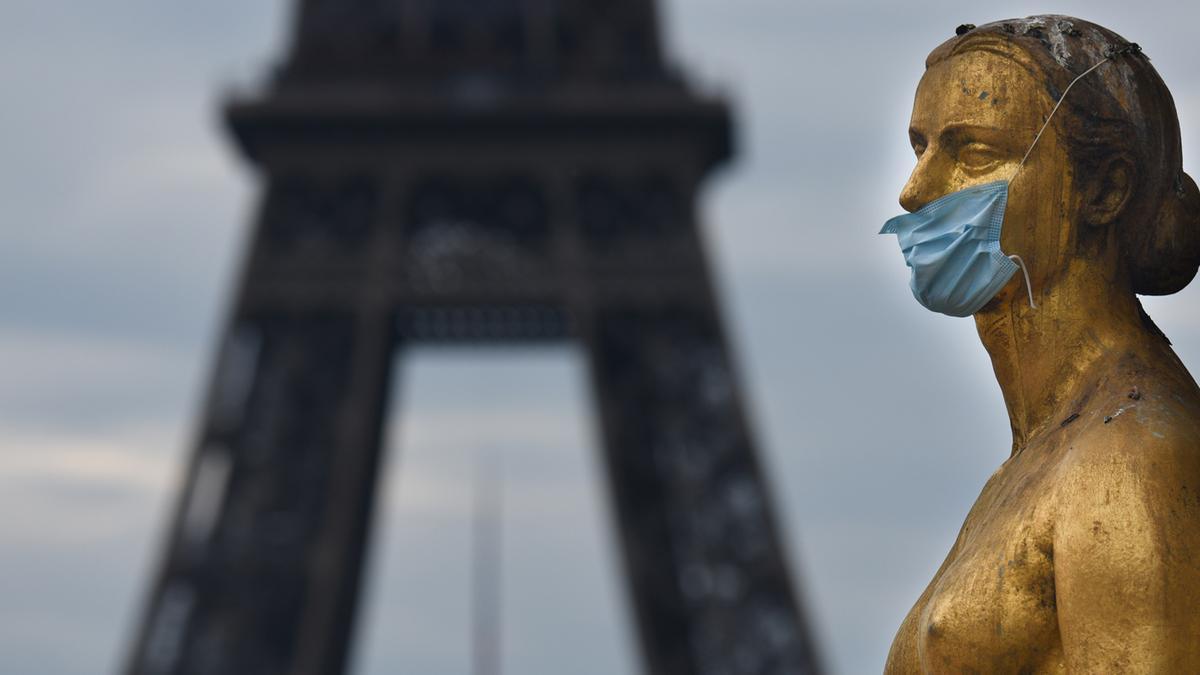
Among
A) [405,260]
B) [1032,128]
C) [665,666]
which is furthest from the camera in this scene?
[405,260]

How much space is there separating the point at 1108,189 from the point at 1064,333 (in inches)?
9.3

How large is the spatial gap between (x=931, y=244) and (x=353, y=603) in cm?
3229

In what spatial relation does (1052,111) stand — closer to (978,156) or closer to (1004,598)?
(978,156)

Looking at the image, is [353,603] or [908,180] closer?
[908,180]

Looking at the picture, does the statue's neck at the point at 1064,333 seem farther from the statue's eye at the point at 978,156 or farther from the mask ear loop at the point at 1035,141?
the statue's eye at the point at 978,156

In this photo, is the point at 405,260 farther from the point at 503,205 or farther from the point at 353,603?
the point at 353,603

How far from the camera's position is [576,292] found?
33188 mm

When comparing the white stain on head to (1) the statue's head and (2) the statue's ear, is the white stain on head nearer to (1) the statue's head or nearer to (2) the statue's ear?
(1) the statue's head

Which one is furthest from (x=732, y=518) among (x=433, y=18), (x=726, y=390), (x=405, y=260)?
(x=433, y=18)

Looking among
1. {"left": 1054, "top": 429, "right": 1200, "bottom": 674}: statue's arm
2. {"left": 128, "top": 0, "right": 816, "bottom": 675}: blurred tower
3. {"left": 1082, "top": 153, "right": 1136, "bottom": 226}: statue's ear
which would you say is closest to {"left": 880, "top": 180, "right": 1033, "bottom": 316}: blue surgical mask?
{"left": 1082, "top": 153, "right": 1136, "bottom": 226}: statue's ear

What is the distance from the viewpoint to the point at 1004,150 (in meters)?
3.63

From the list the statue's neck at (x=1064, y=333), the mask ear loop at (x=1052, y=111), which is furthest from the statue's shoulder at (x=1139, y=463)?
the mask ear loop at (x=1052, y=111)

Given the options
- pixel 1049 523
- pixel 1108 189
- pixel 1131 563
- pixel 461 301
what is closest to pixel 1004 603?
pixel 1049 523

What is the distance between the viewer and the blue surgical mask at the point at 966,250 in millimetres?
3555
